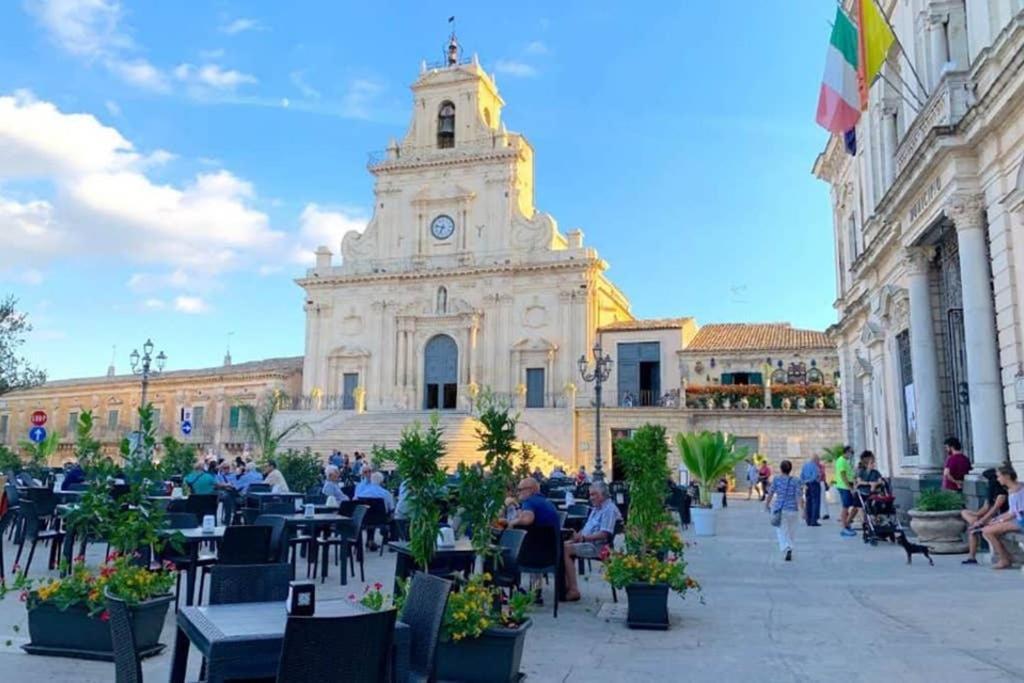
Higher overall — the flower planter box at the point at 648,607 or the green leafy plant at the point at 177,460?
the green leafy plant at the point at 177,460

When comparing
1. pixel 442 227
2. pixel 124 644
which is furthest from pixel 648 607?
pixel 442 227

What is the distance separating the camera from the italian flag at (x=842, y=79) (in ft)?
44.5

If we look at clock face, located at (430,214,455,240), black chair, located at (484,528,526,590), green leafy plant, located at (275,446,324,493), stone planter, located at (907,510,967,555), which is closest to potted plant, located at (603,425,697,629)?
black chair, located at (484,528,526,590)

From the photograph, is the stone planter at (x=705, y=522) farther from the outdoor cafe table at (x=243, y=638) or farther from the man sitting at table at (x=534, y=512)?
the outdoor cafe table at (x=243, y=638)

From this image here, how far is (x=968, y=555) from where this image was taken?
10.6 meters

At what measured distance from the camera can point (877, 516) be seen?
13195 mm

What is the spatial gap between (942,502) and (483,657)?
29.7 feet

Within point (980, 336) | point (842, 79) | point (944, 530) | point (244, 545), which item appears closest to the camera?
point (244, 545)

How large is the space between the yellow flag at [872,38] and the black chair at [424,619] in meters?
11.8

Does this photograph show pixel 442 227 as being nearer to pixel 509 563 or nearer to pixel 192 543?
pixel 192 543

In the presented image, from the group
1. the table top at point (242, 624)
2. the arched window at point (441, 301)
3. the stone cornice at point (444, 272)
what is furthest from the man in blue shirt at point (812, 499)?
the arched window at point (441, 301)

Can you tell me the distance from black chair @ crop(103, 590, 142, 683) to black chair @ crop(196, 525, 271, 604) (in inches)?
130

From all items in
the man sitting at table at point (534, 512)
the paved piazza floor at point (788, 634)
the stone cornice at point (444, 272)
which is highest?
the stone cornice at point (444, 272)

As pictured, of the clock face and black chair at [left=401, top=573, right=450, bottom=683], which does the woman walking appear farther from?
the clock face
